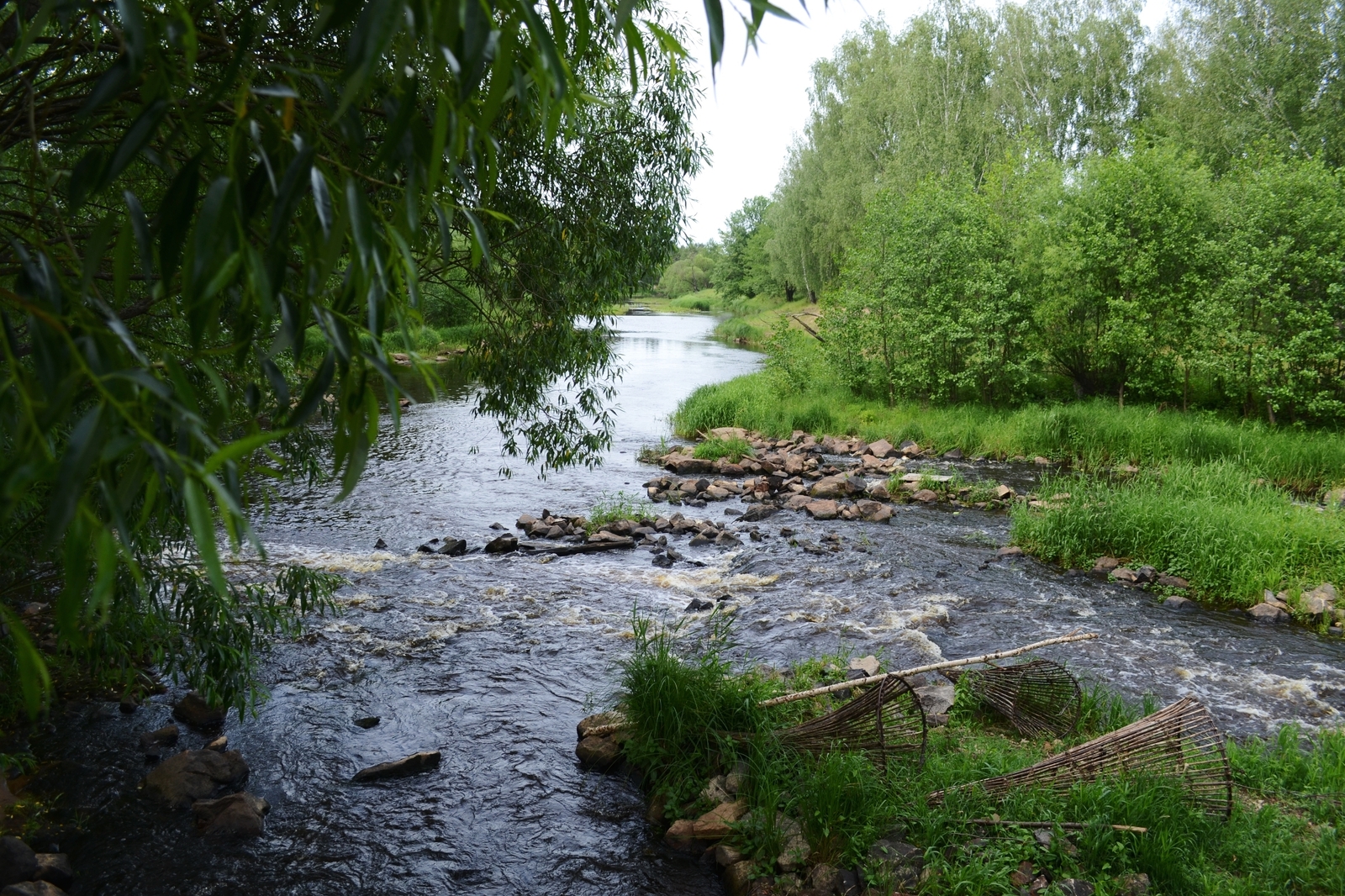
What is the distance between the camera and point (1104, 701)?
20.4 ft

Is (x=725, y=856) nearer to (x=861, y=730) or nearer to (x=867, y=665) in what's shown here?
(x=861, y=730)

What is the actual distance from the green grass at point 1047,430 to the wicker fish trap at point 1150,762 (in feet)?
34.3

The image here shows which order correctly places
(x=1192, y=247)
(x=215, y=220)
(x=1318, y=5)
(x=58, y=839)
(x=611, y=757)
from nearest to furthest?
1. (x=215, y=220)
2. (x=58, y=839)
3. (x=611, y=757)
4. (x=1192, y=247)
5. (x=1318, y=5)

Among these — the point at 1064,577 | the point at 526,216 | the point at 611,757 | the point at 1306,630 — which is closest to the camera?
the point at 611,757

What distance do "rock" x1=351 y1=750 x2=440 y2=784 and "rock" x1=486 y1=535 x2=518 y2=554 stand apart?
16.6 ft

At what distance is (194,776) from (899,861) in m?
4.30

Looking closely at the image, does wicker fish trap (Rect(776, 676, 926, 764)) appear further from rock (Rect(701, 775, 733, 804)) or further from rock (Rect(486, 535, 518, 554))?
rock (Rect(486, 535, 518, 554))

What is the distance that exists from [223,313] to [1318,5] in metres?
34.0

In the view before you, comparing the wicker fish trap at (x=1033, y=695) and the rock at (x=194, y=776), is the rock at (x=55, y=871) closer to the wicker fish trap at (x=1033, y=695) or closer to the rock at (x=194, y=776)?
the rock at (x=194, y=776)

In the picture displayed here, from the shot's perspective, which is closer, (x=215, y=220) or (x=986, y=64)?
(x=215, y=220)

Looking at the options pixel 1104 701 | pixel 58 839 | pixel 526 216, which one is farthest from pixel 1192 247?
pixel 58 839

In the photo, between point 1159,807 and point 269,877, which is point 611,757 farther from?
point 1159,807

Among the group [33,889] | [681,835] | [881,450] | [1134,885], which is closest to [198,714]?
[33,889]

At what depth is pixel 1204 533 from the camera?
10070 millimetres
